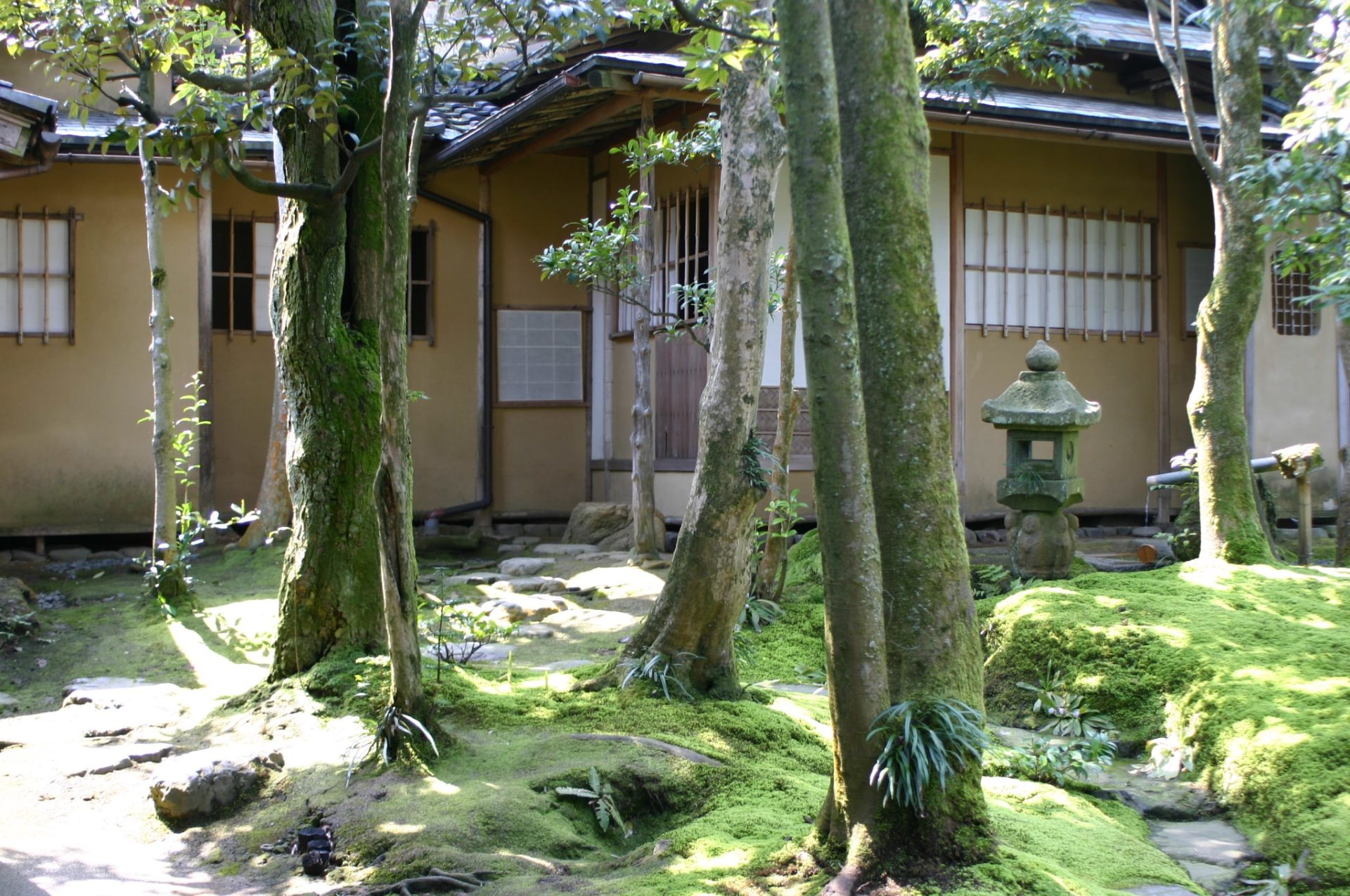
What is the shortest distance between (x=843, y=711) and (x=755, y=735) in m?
1.77

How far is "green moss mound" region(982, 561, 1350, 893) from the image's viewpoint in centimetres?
429

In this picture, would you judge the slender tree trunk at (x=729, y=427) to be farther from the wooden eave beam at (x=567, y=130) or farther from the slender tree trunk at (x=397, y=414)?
the wooden eave beam at (x=567, y=130)

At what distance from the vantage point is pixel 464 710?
509 centimetres

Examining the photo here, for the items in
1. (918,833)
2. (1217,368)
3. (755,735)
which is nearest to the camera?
(918,833)

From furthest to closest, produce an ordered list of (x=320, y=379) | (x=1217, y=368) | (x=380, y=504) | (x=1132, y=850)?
(x=1217, y=368), (x=320, y=379), (x=380, y=504), (x=1132, y=850)

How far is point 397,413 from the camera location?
4395mm

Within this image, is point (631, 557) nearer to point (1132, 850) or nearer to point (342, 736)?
point (342, 736)

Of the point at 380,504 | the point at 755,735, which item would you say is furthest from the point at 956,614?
the point at 380,504

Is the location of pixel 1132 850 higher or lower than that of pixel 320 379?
lower

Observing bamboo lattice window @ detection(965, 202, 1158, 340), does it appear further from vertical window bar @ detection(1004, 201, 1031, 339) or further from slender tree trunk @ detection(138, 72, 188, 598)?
slender tree trunk @ detection(138, 72, 188, 598)

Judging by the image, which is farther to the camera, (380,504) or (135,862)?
(380,504)

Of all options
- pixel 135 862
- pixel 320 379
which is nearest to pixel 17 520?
pixel 320 379

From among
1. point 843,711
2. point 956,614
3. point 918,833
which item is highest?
point 956,614

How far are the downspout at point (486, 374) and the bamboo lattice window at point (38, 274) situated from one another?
3829 mm
